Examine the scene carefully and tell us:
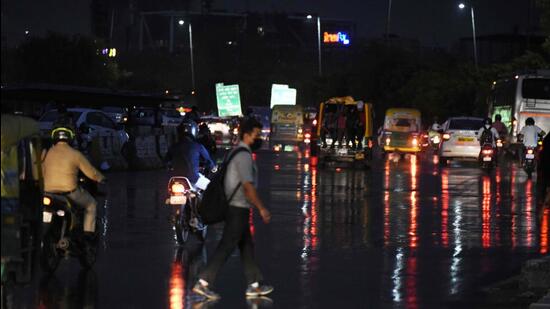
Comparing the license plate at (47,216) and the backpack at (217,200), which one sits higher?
the backpack at (217,200)

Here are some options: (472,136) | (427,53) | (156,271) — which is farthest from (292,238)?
(427,53)

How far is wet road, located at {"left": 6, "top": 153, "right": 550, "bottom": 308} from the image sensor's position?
11555mm

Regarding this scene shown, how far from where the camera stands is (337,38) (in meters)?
144

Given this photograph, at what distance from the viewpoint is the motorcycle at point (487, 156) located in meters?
35.7

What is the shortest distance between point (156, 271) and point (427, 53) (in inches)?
3948

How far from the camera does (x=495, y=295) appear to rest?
11.9m

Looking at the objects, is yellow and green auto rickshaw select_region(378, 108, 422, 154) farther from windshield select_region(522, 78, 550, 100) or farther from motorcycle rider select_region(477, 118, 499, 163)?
motorcycle rider select_region(477, 118, 499, 163)

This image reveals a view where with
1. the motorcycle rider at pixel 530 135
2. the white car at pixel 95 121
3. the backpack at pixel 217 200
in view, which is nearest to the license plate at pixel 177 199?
the backpack at pixel 217 200

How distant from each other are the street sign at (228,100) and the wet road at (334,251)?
59.5 m

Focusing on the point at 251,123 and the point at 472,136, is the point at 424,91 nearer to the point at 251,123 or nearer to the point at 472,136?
the point at 472,136

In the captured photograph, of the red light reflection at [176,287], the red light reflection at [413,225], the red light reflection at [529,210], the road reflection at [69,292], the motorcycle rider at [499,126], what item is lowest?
the red light reflection at [529,210]

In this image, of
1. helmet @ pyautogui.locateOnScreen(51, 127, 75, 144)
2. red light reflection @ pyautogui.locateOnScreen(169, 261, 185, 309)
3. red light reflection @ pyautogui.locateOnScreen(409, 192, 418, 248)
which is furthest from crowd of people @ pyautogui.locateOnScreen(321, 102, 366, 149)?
helmet @ pyautogui.locateOnScreen(51, 127, 75, 144)

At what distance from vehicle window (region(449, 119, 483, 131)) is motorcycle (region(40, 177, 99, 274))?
28615 mm

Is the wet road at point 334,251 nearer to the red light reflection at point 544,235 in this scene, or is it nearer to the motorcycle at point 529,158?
the red light reflection at point 544,235
